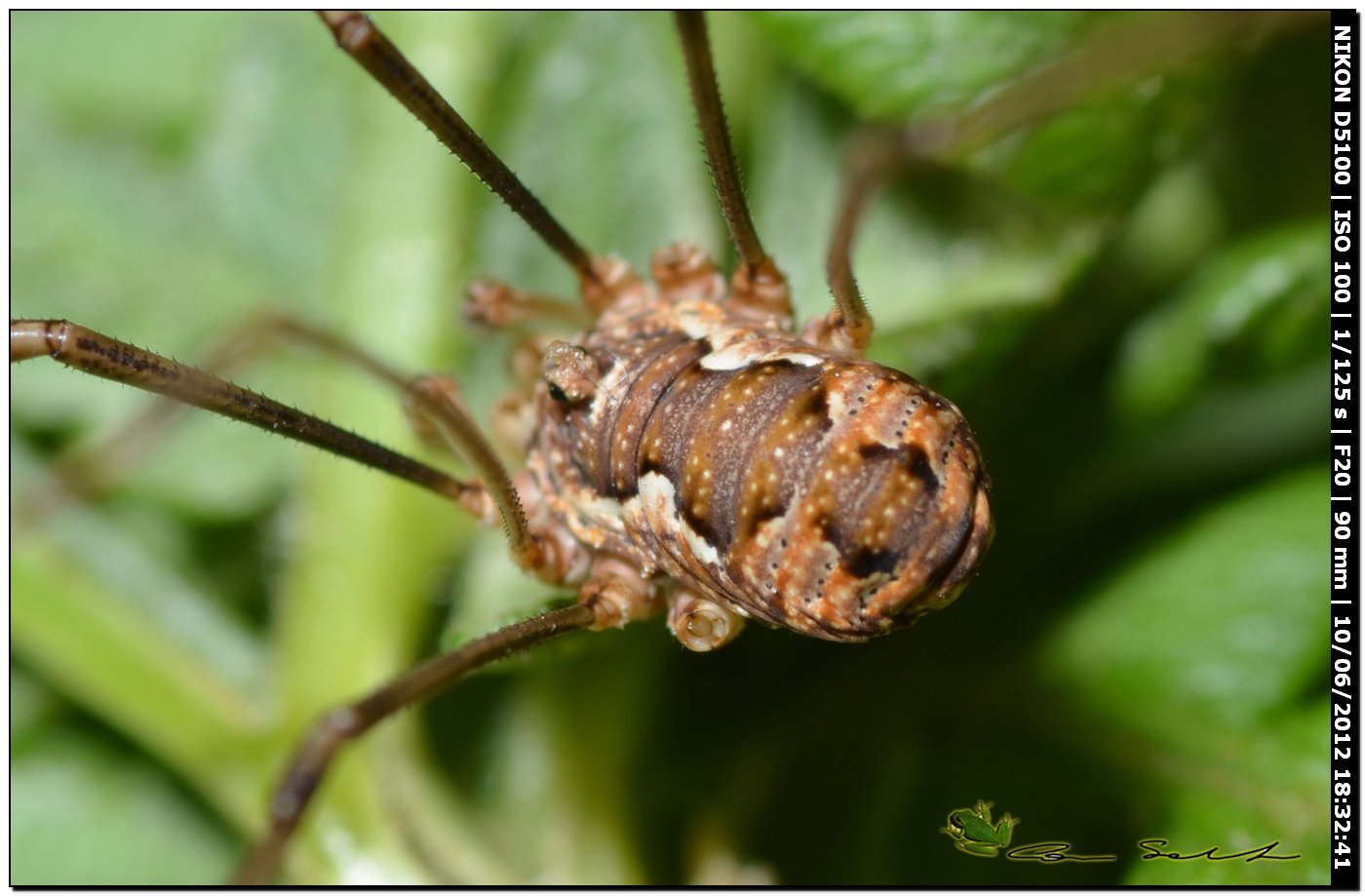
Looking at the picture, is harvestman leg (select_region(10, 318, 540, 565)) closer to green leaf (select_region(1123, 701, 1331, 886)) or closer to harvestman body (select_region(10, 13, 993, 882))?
harvestman body (select_region(10, 13, 993, 882))

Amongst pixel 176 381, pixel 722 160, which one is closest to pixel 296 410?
pixel 176 381

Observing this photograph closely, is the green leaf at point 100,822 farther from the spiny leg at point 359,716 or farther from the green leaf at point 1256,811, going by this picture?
the green leaf at point 1256,811

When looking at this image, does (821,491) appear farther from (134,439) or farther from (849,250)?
(134,439)

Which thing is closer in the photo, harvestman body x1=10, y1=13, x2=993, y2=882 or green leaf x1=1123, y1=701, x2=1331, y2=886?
harvestman body x1=10, y1=13, x2=993, y2=882

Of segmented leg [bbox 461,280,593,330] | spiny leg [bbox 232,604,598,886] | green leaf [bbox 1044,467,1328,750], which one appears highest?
segmented leg [bbox 461,280,593,330]

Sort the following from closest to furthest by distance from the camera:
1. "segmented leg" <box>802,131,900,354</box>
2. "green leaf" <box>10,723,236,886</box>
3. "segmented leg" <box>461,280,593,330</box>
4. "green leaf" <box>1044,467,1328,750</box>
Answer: "segmented leg" <box>802,131,900,354</box> → "green leaf" <box>1044,467,1328,750</box> → "segmented leg" <box>461,280,593,330</box> → "green leaf" <box>10,723,236,886</box>

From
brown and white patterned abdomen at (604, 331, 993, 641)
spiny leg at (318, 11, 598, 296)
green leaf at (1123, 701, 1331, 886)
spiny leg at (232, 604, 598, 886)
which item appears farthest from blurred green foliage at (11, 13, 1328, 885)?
spiny leg at (318, 11, 598, 296)

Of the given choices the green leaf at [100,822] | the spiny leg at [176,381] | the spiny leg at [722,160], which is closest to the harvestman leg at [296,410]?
the spiny leg at [176,381]
